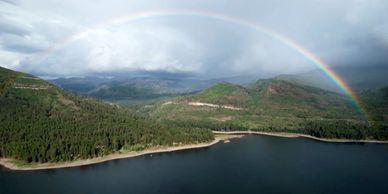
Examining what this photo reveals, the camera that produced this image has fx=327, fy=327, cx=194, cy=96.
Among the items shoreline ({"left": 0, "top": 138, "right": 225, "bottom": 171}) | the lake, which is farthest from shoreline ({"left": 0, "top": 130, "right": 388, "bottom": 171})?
the lake

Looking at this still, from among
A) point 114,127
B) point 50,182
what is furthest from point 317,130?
point 50,182

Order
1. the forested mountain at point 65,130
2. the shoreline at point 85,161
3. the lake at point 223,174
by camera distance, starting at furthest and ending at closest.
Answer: the forested mountain at point 65,130 < the shoreline at point 85,161 < the lake at point 223,174

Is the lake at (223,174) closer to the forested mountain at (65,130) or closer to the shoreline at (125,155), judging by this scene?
the shoreline at (125,155)

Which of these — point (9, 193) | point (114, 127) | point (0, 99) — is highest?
point (0, 99)

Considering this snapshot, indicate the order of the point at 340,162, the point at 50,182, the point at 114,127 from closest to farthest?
the point at 50,182 → the point at 340,162 → the point at 114,127

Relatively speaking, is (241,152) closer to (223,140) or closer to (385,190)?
(223,140)

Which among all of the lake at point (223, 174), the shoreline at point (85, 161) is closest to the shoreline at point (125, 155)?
the shoreline at point (85, 161)
